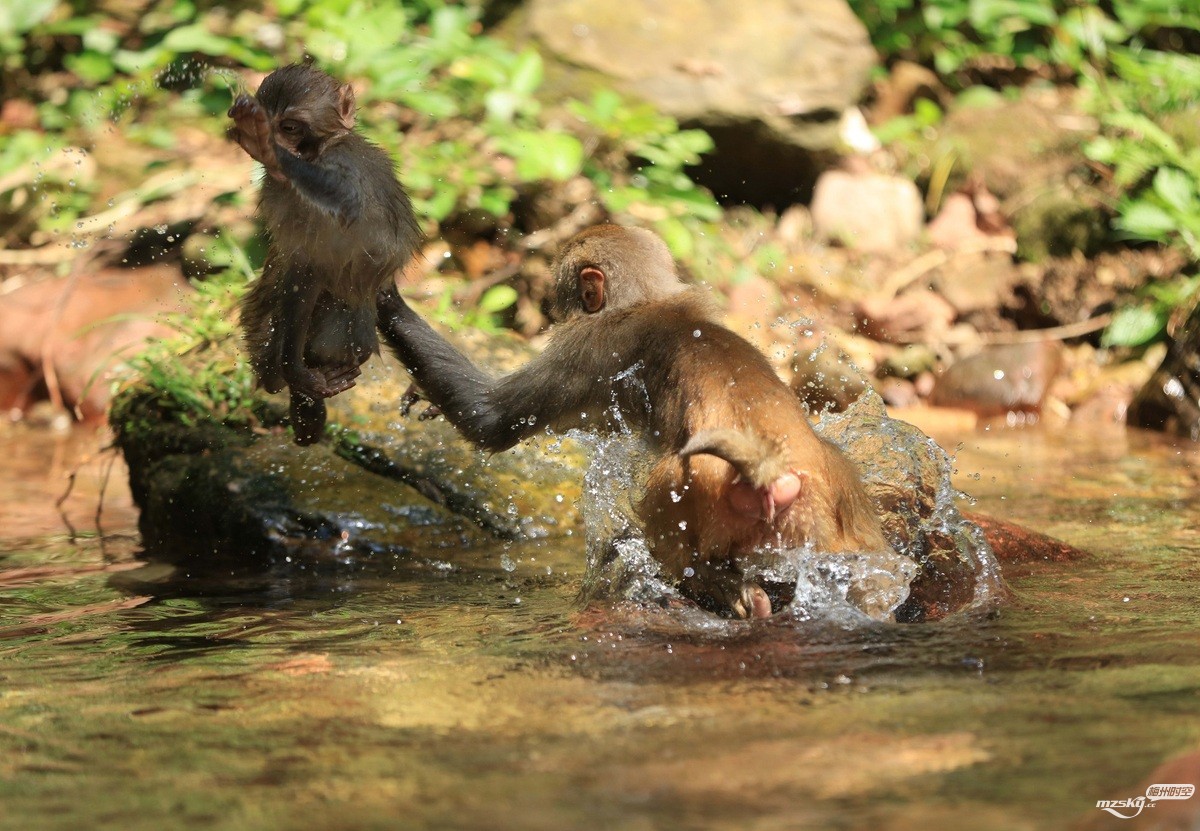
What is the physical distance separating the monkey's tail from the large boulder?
19.8 ft

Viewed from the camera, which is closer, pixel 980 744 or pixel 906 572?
pixel 980 744

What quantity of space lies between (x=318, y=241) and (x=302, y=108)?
0.43 meters

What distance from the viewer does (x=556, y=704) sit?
3.35 meters

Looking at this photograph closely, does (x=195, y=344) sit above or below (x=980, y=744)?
below

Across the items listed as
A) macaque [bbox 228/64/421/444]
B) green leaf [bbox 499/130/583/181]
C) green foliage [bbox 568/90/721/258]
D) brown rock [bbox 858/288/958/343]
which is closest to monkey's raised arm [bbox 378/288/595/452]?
macaque [bbox 228/64/421/444]

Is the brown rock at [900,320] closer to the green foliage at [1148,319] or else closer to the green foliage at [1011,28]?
the green foliage at [1148,319]

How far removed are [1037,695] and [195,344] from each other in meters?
4.64

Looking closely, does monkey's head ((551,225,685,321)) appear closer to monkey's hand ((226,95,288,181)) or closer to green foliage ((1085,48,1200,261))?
monkey's hand ((226,95,288,181))

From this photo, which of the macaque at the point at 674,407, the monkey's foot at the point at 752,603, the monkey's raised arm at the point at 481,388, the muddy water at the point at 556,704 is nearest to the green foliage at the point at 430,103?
the monkey's raised arm at the point at 481,388

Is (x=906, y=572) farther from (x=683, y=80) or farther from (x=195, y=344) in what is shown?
(x=683, y=80)

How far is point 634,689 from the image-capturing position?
3.46m

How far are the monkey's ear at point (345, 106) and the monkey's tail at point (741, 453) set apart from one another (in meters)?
1.64

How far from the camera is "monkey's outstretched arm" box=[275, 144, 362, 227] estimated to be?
4.16 metres

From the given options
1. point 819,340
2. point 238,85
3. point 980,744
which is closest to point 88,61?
point 819,340
